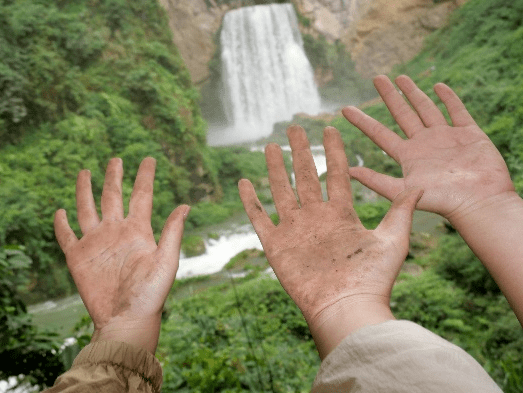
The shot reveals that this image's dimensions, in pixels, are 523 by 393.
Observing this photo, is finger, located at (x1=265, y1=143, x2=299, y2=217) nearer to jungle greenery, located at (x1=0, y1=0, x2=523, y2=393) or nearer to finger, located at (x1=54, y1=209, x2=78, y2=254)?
jungle greenery, located at (x1=0, y1=0, x2=523, y2=393)

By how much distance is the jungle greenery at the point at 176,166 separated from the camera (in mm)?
3441

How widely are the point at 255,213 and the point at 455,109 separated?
3.32 feet

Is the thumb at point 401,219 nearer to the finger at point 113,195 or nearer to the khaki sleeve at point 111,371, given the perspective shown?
the khaki sleeve at point 111,371

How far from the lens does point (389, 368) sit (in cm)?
77

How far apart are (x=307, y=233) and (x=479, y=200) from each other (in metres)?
0.67

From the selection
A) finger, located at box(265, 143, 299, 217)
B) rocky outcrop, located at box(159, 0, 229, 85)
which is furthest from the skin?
rocky outcrop, located at box(159, 0, 229, 85)

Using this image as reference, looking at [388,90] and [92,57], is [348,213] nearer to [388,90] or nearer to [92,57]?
[388,90]

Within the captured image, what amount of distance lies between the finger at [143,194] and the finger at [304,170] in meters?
0.67

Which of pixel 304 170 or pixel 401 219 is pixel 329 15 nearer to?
pixel 304 170

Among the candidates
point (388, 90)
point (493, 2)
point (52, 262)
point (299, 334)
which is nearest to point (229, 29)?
point (493, 2)

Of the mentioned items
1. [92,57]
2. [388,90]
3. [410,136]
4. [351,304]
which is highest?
[92,57]

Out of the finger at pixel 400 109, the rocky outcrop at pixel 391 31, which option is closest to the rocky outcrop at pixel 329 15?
the rocky outcrop at pixel 391 31

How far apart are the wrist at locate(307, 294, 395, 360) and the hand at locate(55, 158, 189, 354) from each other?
2.03 feet

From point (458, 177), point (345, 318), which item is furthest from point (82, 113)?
point (345, 318)
